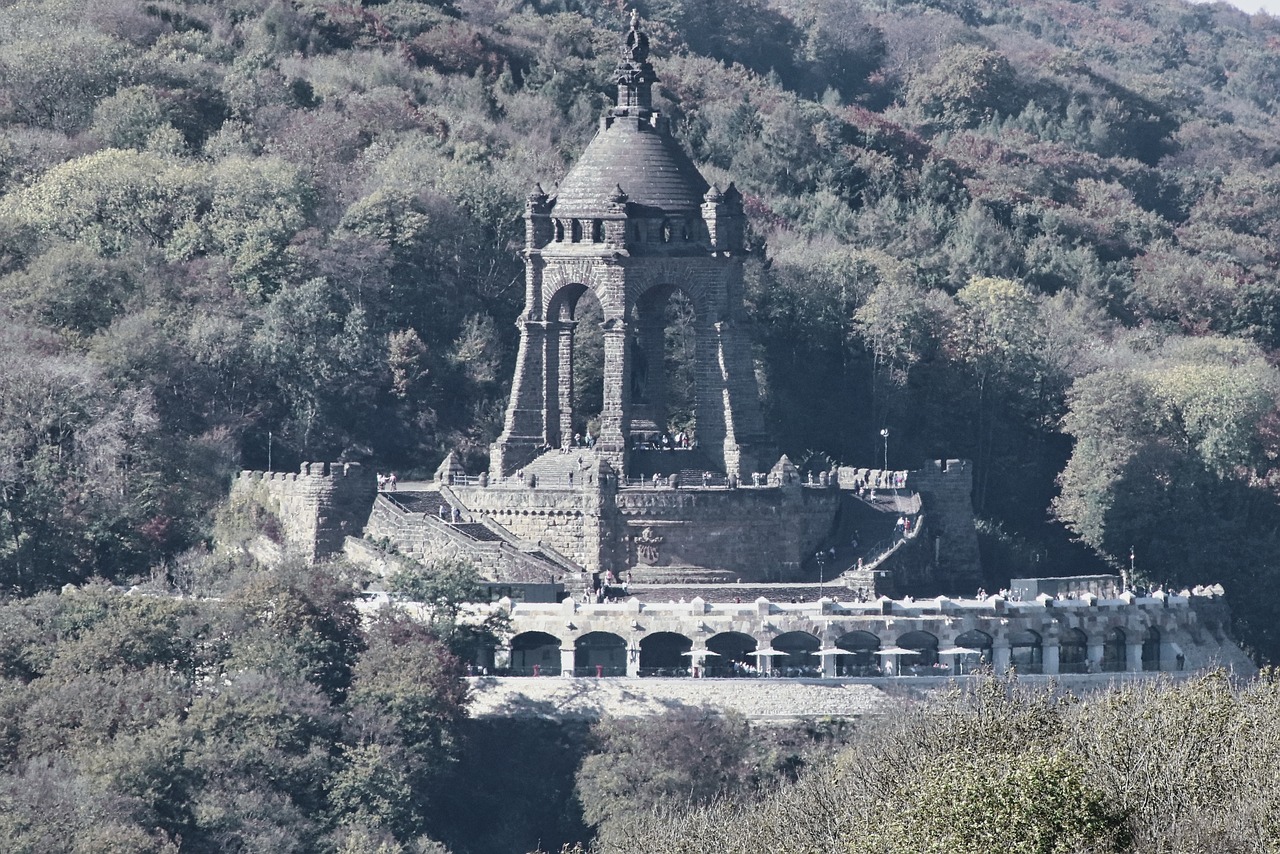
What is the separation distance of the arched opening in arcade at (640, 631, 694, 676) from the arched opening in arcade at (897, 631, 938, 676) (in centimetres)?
503

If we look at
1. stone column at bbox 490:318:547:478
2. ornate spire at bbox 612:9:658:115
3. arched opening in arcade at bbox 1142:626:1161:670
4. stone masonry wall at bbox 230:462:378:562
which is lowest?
arched opening in arcade at bbox 1142:626:1161:670

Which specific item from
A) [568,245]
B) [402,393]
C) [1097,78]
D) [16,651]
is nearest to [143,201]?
[402,393]

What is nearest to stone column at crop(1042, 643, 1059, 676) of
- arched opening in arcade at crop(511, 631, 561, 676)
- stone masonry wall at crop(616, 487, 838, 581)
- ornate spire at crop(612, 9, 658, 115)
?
stone masonry wall at crop(616, 487, 838, 581)

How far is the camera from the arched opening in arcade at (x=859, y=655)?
87.6 metres

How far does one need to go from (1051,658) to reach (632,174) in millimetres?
15985

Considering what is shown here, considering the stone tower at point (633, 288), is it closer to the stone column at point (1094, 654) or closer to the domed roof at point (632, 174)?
the domed roof at point (632, 174)

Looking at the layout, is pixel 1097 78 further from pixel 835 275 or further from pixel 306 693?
pixel 306 693

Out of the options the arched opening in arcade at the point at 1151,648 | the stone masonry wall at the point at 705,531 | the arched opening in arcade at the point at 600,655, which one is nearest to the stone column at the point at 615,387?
the stone masonry wall at the point at 705,531

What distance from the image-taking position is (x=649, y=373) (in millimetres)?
95250

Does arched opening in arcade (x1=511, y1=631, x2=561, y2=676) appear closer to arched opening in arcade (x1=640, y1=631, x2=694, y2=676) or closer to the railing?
the railing

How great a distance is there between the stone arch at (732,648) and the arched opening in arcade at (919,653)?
349 centimetres

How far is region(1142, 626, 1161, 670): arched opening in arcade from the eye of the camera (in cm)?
9131

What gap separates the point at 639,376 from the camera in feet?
312

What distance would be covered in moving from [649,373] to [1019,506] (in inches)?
571
